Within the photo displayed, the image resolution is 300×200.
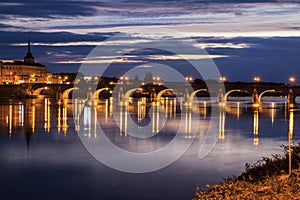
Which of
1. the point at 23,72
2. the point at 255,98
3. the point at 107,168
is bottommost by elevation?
the point at 107,168

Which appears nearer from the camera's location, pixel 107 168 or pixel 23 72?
pixel 107 168

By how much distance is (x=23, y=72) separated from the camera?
6929 inches

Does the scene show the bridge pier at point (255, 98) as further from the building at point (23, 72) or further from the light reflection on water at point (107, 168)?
the building at point (23, 72)

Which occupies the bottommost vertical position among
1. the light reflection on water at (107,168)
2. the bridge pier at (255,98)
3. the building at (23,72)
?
the light reflection on water at (107,168)

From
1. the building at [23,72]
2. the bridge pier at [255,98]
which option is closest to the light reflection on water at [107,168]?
the bridge pier at [255,98]

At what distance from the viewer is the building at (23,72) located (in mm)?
159538

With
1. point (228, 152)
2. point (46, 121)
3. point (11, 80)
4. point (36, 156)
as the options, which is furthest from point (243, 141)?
point (11, 80)

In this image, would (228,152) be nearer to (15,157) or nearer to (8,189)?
(15,157)

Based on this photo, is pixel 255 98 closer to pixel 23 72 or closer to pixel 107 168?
pixel 107 168

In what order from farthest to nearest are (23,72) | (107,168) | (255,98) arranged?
(23,72), (255,98), (107,168)

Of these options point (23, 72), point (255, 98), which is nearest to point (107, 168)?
point (255, 98)

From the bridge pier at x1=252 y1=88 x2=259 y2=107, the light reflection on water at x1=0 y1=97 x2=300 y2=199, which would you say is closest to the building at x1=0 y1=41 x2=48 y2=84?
→ the bridge pier at x1=252 y1=88 x2=259 y2=107

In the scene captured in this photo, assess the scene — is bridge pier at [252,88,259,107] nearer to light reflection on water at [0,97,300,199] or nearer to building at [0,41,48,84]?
light reflection on water at [0,97,300,199]

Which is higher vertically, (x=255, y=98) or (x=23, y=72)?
(x=23, y=72)
